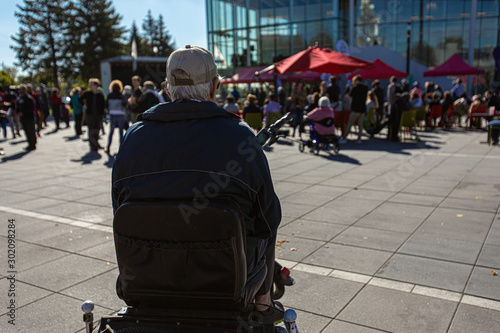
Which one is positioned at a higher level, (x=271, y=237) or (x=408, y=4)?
(x=408, y=4)

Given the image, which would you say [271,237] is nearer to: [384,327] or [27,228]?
[384,327]

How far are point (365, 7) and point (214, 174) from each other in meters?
37.4

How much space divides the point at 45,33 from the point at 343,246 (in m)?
61.1

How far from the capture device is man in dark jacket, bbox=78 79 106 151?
12296mm

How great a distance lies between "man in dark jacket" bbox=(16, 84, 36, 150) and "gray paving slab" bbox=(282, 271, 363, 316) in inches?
446

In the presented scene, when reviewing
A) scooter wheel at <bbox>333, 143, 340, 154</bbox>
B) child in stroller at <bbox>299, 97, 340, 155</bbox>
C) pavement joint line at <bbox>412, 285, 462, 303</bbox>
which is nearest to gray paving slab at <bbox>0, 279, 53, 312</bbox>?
pavement joint line at <bbox>412, 285, 462, 303</bbox>

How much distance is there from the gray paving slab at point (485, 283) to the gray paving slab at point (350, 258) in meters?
0.75

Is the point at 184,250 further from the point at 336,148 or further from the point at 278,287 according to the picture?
the point at 336,148

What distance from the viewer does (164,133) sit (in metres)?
1.92

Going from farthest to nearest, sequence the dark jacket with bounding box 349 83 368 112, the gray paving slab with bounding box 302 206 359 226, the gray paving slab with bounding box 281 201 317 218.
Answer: the dark jacket with bounding box 349 83 368 112
the gray paving slab with bounding box 281 201 317 218
the gray paving slab with bounding box 302 206 359 226

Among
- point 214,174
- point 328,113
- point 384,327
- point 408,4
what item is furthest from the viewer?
point 408,4

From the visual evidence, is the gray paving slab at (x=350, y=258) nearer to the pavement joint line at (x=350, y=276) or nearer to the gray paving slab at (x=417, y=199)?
the pavement joint line at (x=350, y=276)

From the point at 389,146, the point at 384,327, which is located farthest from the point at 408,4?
the point at 384,327

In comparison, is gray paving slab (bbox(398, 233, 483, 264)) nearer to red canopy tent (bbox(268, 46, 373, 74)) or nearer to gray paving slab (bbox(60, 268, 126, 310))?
gray paving slab (bbox(60, 268, 126, 310))
